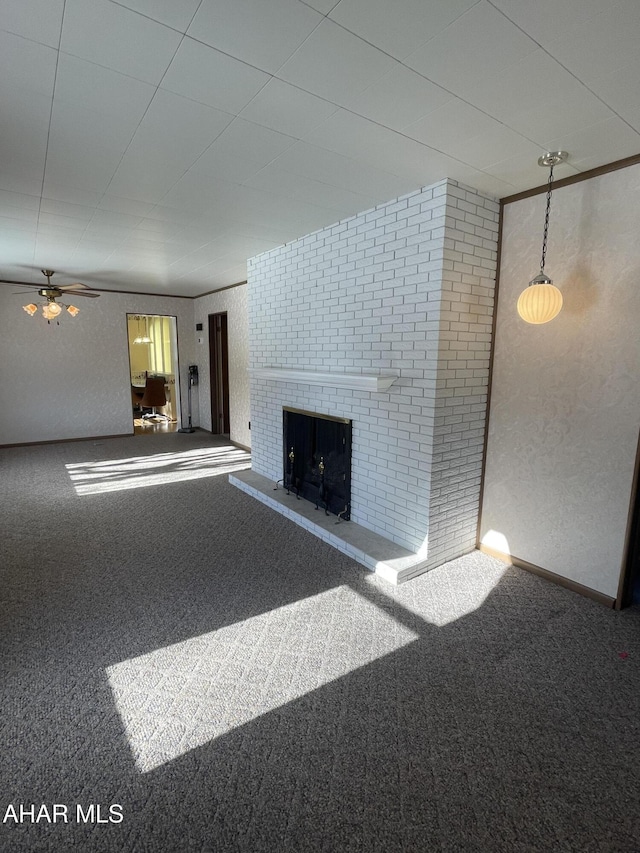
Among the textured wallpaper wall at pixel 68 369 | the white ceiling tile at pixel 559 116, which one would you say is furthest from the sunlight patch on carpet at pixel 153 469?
the white ceiling tile at pixel 559 116

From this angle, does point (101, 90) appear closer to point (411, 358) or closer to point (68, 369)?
point (411, 358)

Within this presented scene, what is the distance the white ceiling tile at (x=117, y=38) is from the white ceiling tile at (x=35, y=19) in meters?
0.03

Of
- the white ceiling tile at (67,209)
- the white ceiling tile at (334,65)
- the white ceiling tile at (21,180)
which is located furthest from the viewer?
the white ceiling tile at (67,209)

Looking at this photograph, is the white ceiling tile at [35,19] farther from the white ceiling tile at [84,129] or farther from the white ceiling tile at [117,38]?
the white ceiling tile at [84,129]

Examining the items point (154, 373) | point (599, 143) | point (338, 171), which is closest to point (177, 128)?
point (338, 171)

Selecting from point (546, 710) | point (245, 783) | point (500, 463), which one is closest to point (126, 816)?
point (245, 783)

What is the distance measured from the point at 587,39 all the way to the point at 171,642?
3145 millimetres

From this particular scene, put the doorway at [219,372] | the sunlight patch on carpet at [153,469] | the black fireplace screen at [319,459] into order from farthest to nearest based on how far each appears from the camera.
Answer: the doorway at [219,372] → the sunlight patch on carpet at [153,469] → the black fireplace screen at [319,459]

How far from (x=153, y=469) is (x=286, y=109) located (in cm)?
467

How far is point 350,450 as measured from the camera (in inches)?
138

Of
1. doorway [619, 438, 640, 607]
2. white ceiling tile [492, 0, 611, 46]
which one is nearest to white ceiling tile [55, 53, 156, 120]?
white ceiling tile [492, 0, 611, 46]

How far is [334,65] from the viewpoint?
1.59m

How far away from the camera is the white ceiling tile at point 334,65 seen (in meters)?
1.46

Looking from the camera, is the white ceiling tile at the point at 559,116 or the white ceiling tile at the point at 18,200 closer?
the white ceiling tile at the point at 559,116
